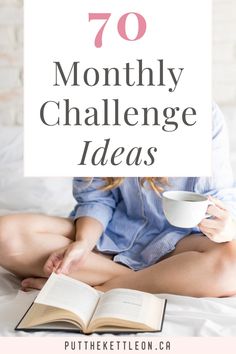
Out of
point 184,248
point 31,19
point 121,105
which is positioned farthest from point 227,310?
point 31,19

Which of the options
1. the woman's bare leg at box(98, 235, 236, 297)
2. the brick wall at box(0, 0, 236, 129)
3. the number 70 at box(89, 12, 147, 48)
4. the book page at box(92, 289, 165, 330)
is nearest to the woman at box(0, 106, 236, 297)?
the woman's bare leg at box(98, 235, 236, 297)

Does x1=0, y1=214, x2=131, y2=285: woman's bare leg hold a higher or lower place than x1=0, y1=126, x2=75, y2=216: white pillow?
lower

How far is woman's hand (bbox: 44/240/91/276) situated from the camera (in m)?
1.14

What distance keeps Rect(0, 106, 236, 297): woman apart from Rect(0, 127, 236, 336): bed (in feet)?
0.14

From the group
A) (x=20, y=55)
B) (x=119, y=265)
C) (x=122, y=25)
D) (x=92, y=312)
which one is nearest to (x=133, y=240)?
(x=119, y=265)

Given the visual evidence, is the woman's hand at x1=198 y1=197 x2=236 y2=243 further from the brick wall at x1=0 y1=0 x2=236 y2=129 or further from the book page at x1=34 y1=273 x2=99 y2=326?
the brick wall at x1=0 y1=0 x2=236 y2=129

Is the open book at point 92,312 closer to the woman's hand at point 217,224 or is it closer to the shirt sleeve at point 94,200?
the woman's hand at point 217,224

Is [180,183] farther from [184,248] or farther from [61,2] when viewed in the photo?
[61,2]

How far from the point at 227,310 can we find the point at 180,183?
0.30m

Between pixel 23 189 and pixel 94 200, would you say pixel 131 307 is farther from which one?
pixel 23 189

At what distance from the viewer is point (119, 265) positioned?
1215 mm

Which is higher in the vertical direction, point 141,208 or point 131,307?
point 141,208

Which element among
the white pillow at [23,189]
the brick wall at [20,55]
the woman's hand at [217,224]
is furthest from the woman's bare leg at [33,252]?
the brick wall at [20,55]

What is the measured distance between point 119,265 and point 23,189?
53cm
